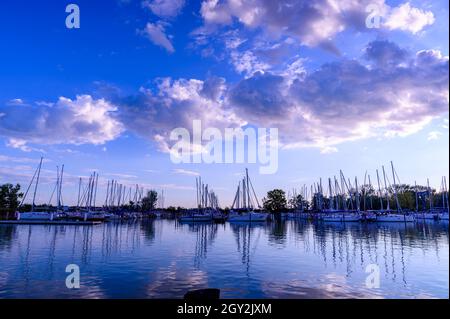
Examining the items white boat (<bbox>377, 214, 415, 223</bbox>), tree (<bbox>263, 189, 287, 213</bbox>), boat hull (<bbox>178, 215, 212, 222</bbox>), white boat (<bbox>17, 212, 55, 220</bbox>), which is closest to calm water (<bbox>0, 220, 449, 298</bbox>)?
white boat (<bbox>17, 212, 55, 220</bbox>)

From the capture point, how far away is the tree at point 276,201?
542 ft

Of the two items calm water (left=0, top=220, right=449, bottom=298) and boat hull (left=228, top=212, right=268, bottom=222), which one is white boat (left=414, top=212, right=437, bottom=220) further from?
calm water (left=0, top=220, right=449, bottom=298)

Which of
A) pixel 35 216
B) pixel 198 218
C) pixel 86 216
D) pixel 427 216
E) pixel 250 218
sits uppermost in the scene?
pixel 35 216

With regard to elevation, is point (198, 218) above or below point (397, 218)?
below

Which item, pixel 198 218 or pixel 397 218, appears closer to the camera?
pixel 397 218

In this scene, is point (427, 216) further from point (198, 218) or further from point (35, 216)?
point (35, 216)

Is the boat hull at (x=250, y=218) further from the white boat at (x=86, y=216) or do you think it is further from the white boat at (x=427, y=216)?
the white boat at (x=427, y=216)

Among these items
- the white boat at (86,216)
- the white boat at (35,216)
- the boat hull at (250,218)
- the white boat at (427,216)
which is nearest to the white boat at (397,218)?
the white boat at (427,216)

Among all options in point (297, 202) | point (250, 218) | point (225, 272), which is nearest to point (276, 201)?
point (297, 202)

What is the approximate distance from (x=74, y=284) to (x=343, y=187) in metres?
108

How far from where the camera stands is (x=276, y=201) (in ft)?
544
